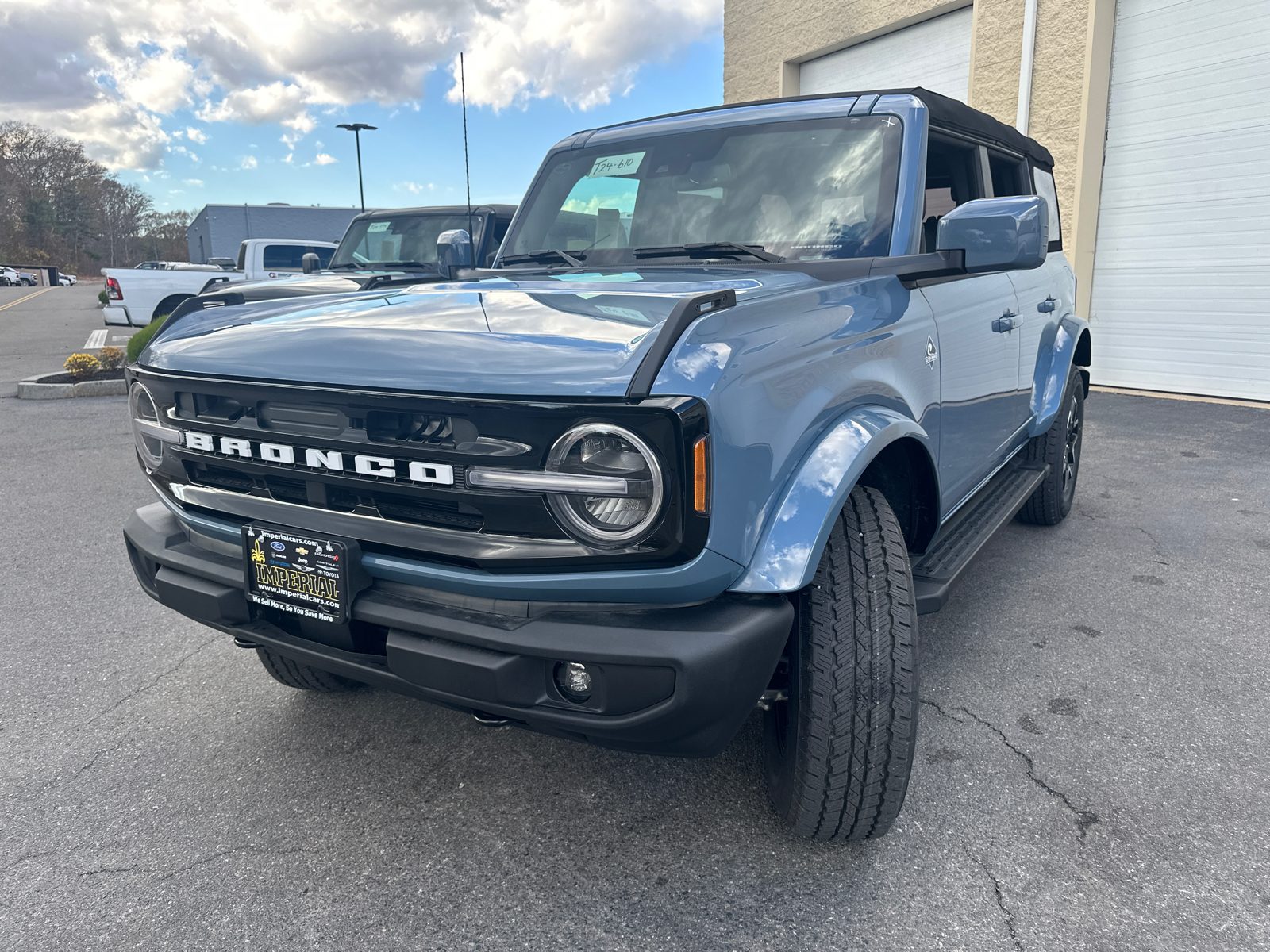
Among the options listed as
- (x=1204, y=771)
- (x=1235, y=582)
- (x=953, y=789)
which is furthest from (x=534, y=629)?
(x=1235, y=582)

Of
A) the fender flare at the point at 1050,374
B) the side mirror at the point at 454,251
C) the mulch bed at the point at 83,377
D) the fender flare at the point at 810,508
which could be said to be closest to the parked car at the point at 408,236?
the side mirror at the point at 454,251

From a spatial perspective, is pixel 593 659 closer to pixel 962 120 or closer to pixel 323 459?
pixel 323 459

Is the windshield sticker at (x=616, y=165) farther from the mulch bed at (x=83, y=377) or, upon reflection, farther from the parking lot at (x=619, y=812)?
the mulch bed at (x=83, y=377)

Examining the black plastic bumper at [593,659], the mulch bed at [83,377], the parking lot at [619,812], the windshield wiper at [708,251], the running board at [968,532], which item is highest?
the windshield wiper at [708,251]

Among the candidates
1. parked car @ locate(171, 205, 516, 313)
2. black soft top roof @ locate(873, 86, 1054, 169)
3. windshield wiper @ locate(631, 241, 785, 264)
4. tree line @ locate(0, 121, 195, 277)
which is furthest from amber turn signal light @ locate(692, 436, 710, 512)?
tree line @ locate(0, 121, 195, 277)

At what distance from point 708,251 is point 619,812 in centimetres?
160

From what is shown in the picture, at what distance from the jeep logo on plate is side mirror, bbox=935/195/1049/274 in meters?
1.60

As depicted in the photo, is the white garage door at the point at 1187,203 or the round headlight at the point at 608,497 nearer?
the round headlight at the point at 608,497

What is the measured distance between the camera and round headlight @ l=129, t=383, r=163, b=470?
2.30m

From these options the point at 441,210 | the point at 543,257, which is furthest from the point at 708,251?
the point at 441,210

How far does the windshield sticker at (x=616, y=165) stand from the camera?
3066mm

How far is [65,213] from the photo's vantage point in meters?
84.2

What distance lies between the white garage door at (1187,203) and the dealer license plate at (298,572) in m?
9.30

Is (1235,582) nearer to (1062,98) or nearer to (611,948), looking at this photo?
(611,948)
